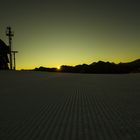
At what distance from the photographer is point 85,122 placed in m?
4.42

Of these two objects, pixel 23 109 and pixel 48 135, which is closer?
pixel 48 135

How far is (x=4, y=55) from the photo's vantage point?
33750 mm

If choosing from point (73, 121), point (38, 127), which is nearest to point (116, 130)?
point (73, 121)

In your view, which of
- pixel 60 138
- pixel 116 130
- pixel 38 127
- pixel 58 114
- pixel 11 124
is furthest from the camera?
pixel 58 114

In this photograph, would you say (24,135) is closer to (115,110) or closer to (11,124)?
(11,124)

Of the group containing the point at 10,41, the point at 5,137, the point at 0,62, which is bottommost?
the point at 5,137

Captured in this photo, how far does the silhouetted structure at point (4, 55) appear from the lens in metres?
32.8

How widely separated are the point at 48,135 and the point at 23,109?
258 cm

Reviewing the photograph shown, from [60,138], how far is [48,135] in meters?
0.27

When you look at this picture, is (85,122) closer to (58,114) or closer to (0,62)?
(58,114)

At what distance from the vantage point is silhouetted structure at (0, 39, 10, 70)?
1293 inches

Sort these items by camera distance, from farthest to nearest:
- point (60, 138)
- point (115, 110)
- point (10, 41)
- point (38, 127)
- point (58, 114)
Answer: point (10, 41) < point (115, 110) < point (58, 114) < point (38, 127) < point (60, 138)

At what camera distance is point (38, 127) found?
4.13m

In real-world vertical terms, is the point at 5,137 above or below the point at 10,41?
below
